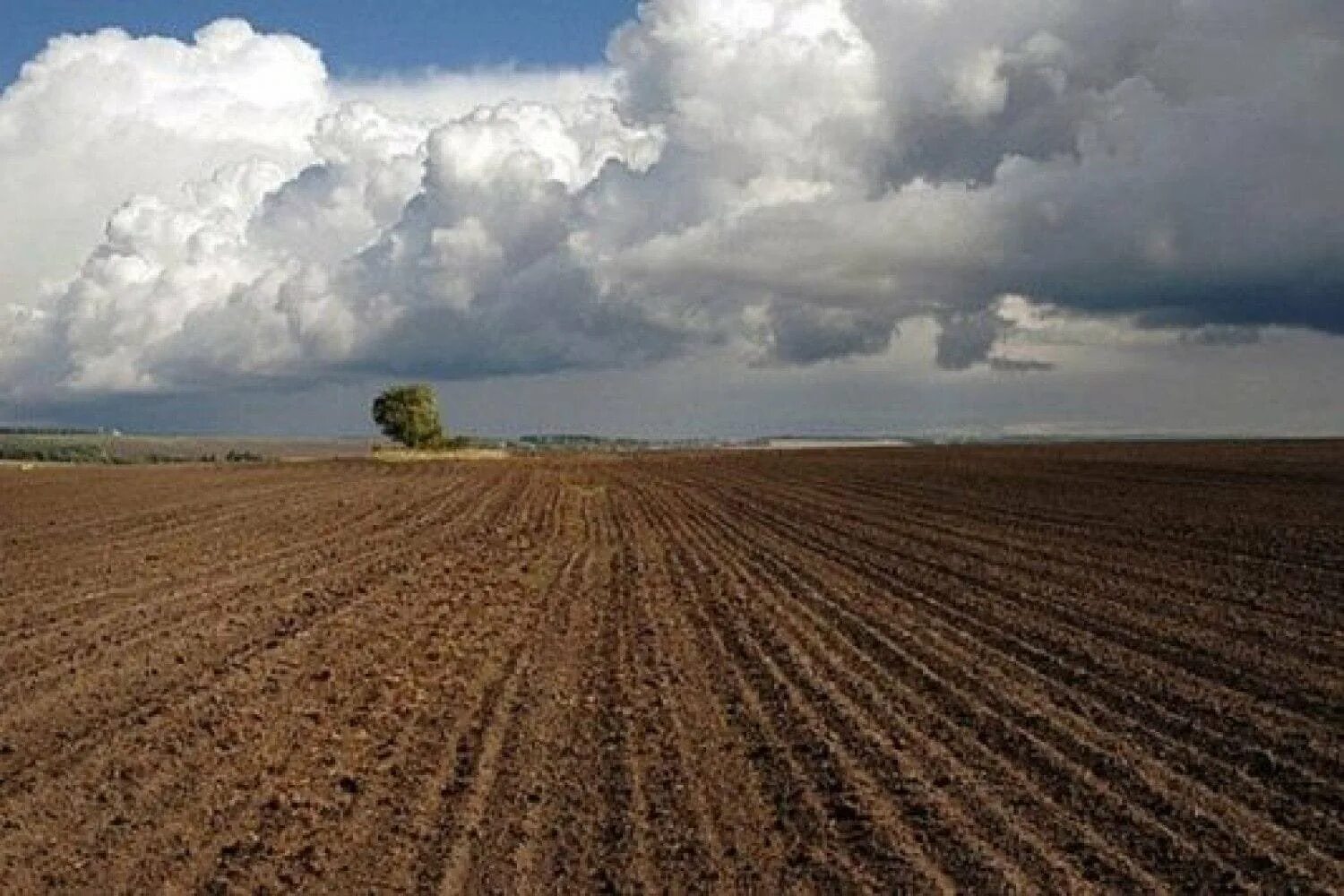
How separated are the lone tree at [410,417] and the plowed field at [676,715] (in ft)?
293

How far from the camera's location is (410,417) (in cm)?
11662

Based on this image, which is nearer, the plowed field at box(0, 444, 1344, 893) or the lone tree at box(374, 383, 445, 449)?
the plowed field at box(0, 444, 1344, 893)

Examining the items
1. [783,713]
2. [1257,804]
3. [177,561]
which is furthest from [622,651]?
→ [177,561]

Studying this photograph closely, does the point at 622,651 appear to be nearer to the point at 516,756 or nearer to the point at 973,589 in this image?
the point at 516,756

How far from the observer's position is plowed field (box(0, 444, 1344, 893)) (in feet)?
27.6

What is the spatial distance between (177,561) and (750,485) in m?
29.9

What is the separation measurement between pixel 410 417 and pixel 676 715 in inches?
4190

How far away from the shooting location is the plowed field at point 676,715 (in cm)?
841

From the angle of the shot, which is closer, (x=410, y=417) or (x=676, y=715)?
(x=676, y=715)

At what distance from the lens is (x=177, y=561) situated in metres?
24.1

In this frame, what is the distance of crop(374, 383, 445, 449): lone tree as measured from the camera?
383 feet

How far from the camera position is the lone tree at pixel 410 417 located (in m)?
117

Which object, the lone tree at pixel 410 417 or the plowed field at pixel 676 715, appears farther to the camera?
the lone tree at pixel 410 417

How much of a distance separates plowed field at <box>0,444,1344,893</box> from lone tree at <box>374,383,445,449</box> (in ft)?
293
